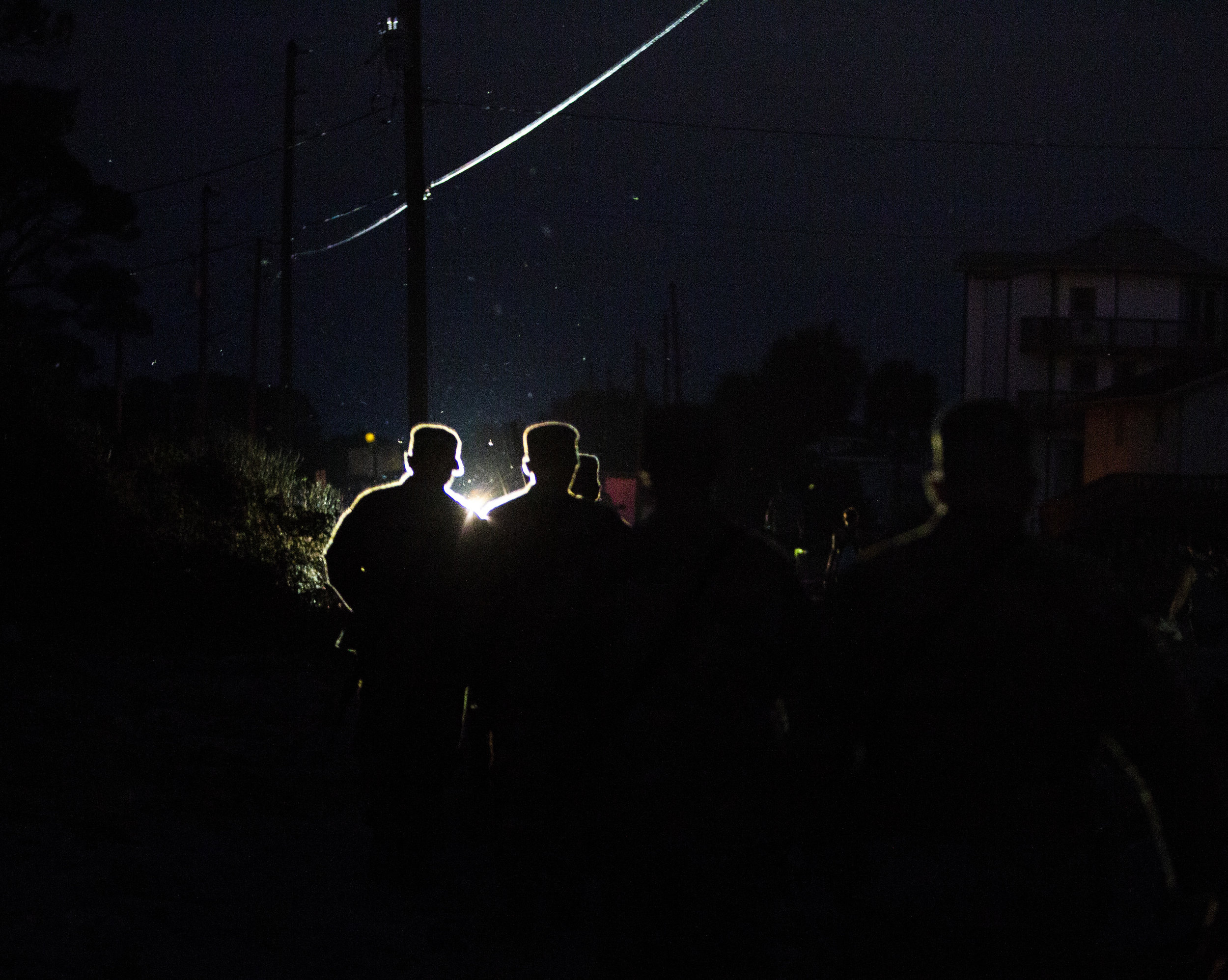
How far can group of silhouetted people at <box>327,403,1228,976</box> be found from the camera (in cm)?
266

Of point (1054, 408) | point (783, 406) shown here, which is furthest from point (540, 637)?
point (783, 406)

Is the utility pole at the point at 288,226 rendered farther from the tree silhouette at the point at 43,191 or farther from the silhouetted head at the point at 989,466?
the silhouetted head at the point at 989,466

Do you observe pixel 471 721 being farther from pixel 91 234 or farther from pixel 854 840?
pixel 91 234

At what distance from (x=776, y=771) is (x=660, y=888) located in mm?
415

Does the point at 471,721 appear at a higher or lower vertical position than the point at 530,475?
lower

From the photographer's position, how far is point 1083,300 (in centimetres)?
5194

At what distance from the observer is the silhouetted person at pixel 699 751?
3398mm

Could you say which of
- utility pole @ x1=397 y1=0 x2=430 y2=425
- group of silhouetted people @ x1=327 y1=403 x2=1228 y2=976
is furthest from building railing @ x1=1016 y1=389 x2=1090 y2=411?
group of silhouetted people @ x1=327 y1=403 x2=1228 y2=976

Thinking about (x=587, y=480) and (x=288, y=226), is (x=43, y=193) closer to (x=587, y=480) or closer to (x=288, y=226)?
(x=288, y=226)

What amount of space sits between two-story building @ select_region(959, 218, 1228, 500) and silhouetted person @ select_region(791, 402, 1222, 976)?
4940 cm

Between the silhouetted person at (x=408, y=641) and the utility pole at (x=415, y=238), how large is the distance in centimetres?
1042

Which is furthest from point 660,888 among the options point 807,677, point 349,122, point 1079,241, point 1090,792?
point 1079,241

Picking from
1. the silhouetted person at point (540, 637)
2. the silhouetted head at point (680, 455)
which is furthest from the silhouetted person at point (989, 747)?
the silhouetted person at point (540, 637)

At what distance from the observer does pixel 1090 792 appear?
270 centimetres
